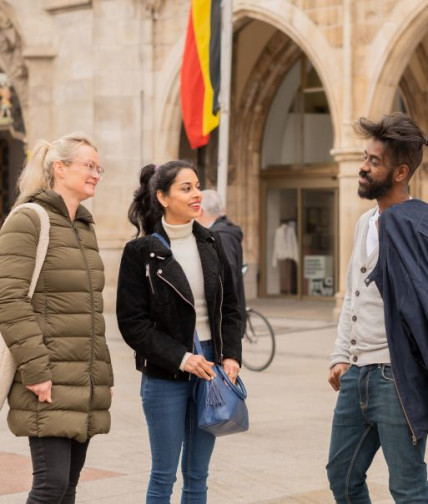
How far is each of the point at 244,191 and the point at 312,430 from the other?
16281mm

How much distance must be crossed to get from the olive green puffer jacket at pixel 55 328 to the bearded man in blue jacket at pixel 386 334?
928 mm

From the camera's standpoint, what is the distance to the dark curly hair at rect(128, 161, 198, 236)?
16.4 feet

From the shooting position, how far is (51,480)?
14.7 ft

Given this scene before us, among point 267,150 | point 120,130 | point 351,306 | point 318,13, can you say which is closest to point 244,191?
point 267,150

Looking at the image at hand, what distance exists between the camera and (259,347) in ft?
42.6

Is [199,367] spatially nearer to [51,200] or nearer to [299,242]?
[51,200]

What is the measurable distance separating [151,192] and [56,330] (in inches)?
31.6

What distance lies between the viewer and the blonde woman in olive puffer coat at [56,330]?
4453 millimetres

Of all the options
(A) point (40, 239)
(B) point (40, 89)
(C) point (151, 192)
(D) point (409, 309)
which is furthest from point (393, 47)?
(D) point (409, 309)

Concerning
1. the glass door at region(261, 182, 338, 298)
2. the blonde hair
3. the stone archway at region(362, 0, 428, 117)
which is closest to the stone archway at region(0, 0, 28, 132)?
the glass door at region(261, 182, 338, 298)

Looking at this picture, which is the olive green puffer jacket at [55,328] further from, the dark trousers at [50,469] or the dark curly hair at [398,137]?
the dark curly hair at [398,137]

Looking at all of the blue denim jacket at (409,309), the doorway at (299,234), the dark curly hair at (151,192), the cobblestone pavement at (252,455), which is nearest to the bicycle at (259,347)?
the cobblestone pavement at (252,455)

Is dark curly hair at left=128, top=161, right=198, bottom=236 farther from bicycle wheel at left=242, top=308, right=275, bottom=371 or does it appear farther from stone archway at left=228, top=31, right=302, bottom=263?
stone archway at left=228, top=31, right=302, bottom=263

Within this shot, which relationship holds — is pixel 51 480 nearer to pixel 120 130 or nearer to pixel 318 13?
pixel 318 13
